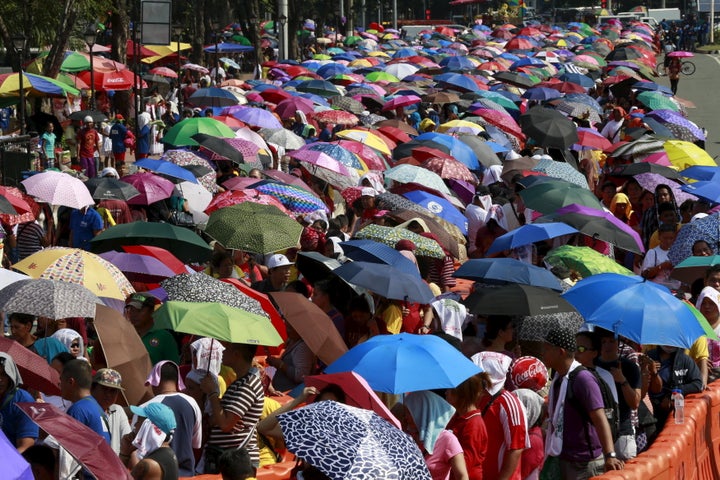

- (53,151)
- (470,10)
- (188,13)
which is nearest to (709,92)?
(188,13)

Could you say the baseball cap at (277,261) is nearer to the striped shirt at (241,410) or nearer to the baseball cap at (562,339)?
the striped shirt at (241,410)

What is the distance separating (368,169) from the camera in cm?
1889

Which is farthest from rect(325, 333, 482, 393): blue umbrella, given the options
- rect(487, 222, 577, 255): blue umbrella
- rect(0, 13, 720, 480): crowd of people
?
rect(487, 222, 577, 255): blue umbrella

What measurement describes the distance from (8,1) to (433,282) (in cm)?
1781

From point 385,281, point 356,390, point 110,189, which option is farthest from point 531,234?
point 356,390

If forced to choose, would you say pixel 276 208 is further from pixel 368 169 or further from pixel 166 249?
pixel 368 169

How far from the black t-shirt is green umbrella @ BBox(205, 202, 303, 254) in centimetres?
433

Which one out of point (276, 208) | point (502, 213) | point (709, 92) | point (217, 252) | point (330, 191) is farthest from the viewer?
point (709, 92)

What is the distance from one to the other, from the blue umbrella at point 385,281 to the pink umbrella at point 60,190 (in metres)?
3.83

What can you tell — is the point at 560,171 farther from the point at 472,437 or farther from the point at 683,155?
the point at 472,437

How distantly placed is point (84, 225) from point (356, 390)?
752cm

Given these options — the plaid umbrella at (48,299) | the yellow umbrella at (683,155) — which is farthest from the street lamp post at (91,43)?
the plaid umbrella at (48,299)

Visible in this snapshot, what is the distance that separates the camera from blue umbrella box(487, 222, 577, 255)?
1331 cm

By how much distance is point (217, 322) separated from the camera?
9.15 m
